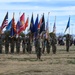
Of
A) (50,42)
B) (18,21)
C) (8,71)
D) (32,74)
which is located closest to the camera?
(32,74)

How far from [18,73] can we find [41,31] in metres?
19.1

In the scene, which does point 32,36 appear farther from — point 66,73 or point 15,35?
point 66,73

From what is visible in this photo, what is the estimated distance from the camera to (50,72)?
728 inches

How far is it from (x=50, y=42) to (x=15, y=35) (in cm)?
378

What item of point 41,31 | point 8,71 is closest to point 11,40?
point 41,31

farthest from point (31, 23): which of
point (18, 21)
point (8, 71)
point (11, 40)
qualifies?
point (8, 71)

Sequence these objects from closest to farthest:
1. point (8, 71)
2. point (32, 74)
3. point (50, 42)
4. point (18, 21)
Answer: point (32, 74) → point (8, 71) → point (50, 42) → point (18, 21)

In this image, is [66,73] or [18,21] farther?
[18,21]

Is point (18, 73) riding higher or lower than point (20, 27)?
lower

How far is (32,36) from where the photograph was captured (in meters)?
37.6

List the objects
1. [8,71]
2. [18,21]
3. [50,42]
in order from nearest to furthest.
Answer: [8,71] < [50,42] < [18,21]

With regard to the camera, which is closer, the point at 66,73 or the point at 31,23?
the point at 66,73

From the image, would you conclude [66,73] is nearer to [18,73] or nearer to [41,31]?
[18,73]

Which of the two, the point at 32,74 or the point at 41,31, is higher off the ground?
the point at 41,31
